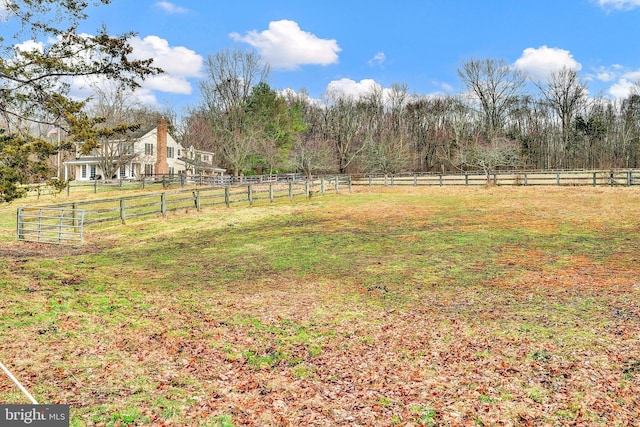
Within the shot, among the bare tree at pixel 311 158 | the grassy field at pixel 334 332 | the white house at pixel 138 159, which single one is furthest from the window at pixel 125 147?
the grassy field at pixel 334 332

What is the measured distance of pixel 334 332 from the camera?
650 centimetres

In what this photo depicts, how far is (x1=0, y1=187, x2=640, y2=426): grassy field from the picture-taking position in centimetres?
445

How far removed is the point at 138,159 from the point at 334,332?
49.7 m

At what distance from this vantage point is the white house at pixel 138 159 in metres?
46.5

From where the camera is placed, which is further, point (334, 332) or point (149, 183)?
point (149, 183)

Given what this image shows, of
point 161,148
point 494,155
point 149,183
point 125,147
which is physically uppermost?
point 161,148

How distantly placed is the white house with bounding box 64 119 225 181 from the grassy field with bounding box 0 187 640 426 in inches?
1398

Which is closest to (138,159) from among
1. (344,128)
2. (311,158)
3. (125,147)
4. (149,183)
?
(125,147)

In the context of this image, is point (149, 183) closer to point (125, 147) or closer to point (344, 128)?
point (125, 147)

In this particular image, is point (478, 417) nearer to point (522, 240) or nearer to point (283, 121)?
point (522, 240)

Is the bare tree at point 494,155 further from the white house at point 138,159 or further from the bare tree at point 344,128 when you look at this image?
the white house at point 138,159

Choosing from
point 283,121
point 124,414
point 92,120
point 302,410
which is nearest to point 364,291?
point 302,410

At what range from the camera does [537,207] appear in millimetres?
20484

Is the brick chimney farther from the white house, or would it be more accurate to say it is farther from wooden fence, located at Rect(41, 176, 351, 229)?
wooden fence, located at Rect(41, 176, 351, 229)
